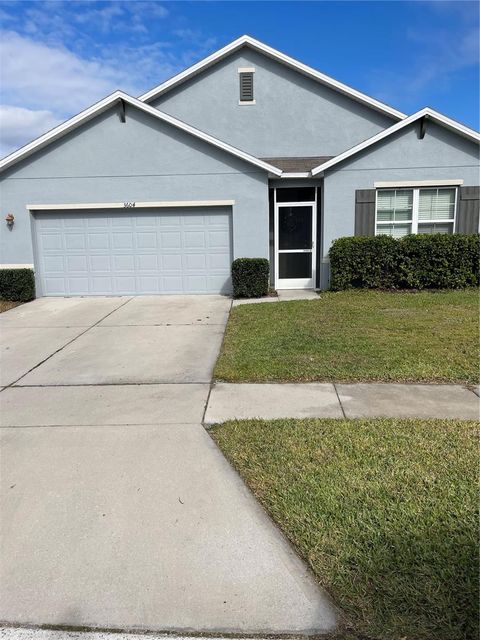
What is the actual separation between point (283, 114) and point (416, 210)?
5.56 metres

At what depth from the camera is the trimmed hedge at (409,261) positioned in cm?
1209

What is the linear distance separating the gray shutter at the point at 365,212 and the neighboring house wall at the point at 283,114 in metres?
3.15

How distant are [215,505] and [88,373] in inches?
144

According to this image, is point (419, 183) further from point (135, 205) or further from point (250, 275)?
point (135, 205)

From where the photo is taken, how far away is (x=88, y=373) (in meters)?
6.40

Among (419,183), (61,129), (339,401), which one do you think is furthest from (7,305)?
(419,183)

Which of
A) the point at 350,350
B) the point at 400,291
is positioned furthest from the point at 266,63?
the point at 350,350

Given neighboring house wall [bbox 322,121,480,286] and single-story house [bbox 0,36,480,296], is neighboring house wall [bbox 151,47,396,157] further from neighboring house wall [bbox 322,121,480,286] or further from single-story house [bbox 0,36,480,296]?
neighboring house wall [bbox 322,121,480,286]

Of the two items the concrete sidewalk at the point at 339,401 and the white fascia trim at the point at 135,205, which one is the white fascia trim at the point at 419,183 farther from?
the concrete sidewalk at the point at 339,401

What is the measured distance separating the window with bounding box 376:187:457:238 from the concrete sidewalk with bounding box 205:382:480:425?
27.8 feet

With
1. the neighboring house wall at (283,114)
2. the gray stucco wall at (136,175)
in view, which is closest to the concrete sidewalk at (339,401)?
the gray stucco wall at (136,175)

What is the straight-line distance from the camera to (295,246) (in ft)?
45.3

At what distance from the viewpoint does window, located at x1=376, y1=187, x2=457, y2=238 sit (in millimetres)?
12898

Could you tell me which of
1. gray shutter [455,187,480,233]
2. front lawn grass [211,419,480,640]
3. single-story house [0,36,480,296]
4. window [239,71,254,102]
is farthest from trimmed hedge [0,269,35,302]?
gray shutter [455,187,480,233]
